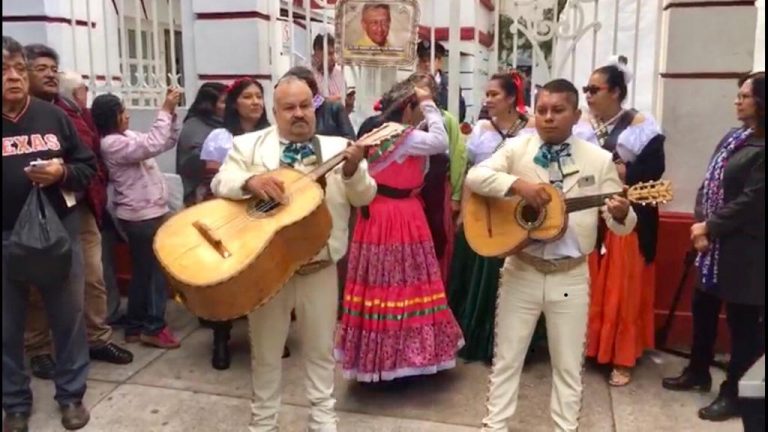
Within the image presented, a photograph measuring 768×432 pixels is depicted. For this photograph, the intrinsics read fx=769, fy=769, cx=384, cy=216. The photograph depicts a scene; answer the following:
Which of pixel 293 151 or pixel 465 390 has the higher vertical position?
pixel 293 151

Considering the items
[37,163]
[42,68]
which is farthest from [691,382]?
[42,68]

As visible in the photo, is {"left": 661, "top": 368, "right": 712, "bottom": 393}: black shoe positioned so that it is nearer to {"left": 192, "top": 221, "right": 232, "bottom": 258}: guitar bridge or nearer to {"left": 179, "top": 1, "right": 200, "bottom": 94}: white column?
{"left": 192, "top": 221, "right": 232, "bottom": 258}: guitar bridge

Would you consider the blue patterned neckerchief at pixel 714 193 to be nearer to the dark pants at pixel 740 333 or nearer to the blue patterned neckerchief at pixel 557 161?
the dark pants at pixel 740 333

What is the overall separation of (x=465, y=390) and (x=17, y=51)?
→ 281 cm

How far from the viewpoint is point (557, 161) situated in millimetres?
3334

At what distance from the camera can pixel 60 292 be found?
3.70m

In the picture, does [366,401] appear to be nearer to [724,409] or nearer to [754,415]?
[724,409]

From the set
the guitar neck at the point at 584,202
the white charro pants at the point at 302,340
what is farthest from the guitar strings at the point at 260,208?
the guitar neck at the point at 584,202

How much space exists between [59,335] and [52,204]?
642 millimetres

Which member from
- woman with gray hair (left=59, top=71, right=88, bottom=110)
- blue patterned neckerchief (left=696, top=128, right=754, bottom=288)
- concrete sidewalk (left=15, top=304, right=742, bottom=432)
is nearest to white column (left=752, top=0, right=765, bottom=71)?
blue patterned neckerchief (left=696, top=128, right=754, bottom=288)

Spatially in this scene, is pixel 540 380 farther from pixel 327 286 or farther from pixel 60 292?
pixel 60 292

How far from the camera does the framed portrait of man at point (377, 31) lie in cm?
488

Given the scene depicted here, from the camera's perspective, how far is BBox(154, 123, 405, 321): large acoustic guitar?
2.79 meters

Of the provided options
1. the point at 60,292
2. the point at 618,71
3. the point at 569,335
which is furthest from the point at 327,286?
the point at 618,71
